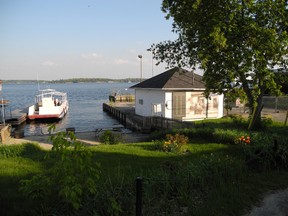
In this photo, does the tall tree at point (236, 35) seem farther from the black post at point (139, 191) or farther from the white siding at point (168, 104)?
the white siding at point (168, 104)

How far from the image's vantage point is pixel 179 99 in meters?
28.0

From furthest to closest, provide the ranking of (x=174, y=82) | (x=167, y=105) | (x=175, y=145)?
(x=174, y=82) < (x=167, y=105) < (x=175, y=145)

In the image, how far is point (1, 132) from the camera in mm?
22609

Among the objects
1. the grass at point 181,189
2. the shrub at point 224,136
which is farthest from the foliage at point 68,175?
the shrub at point 224,136

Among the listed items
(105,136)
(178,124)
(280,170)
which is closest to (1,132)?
(105,136)

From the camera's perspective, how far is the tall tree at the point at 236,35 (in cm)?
1353

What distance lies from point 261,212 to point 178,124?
52.3 feet

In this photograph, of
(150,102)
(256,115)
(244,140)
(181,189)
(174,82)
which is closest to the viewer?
(181,189)

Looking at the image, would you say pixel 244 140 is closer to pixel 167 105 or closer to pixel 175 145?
pixel 175 145

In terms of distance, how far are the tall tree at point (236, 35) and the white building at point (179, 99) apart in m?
11.2

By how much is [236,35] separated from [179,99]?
14.3 metres

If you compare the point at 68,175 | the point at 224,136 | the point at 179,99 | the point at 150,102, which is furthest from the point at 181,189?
the point at 150,102

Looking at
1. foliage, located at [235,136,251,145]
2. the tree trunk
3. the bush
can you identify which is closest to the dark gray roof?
the tree trunk

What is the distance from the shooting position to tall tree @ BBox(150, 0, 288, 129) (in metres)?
13.5
